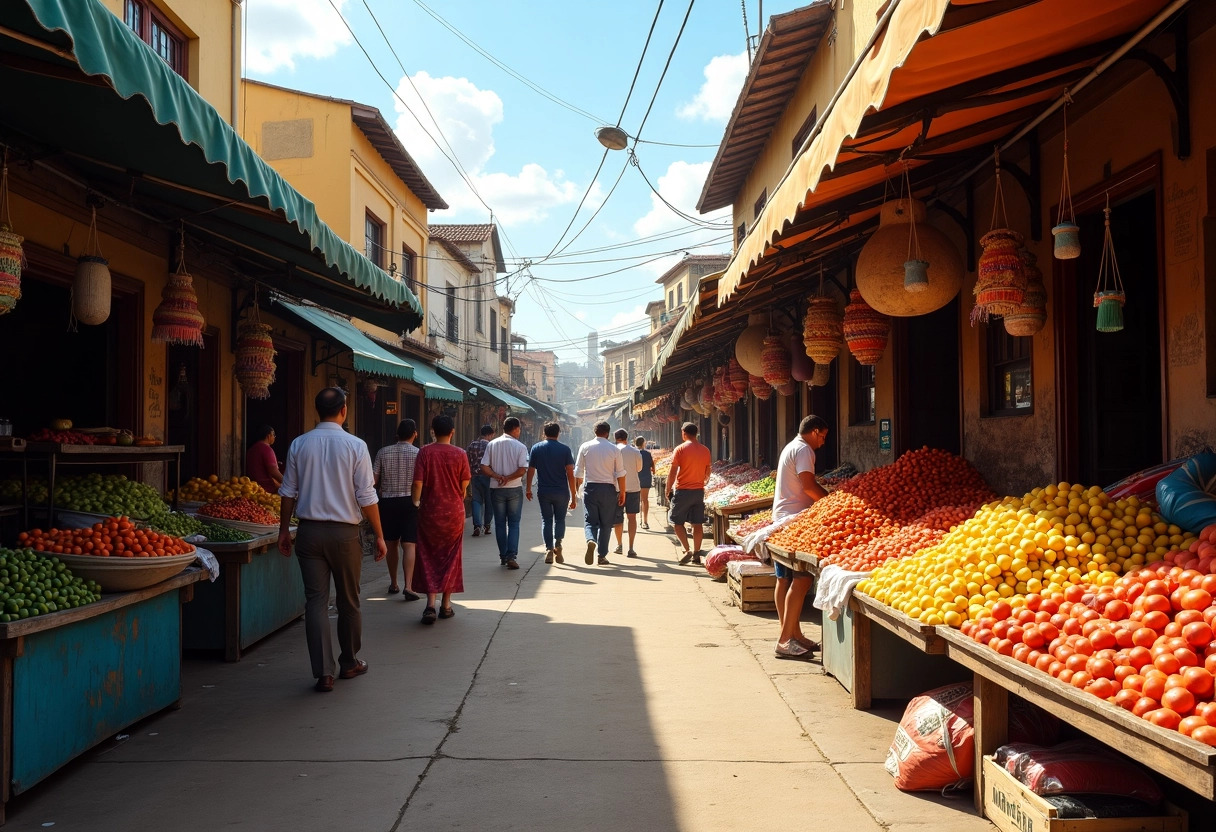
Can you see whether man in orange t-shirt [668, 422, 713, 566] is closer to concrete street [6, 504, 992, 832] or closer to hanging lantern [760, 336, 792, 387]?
hanging lantern [760, 336, 792, 387]

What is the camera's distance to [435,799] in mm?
4199

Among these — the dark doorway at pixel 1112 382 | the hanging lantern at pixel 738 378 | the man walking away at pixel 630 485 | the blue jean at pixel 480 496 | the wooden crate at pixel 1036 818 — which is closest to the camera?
the wooden crate at pixel 1036 818

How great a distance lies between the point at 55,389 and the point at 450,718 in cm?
542

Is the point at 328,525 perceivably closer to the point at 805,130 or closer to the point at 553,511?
the point at 553,511

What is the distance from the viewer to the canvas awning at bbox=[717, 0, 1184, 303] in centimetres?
368

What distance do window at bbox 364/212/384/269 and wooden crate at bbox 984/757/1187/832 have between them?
18.1m

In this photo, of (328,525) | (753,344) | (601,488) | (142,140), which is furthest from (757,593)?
(142,140)

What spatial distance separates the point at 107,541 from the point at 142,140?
2.38 metres

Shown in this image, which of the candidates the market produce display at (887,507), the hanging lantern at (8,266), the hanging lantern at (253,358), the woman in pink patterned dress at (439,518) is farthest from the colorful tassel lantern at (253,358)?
the market produce display at (887,507)

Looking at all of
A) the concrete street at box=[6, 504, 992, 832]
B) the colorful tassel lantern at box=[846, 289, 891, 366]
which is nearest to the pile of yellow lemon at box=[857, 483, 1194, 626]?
the concrete street at box=[6, 504, 992, 832]

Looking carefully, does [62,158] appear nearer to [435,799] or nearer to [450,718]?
[450,718]

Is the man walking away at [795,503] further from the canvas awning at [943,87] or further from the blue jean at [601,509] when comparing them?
the blue jean at [601,509]

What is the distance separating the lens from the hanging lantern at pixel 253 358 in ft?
30.6

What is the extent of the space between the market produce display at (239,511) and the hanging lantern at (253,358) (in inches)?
58.8
